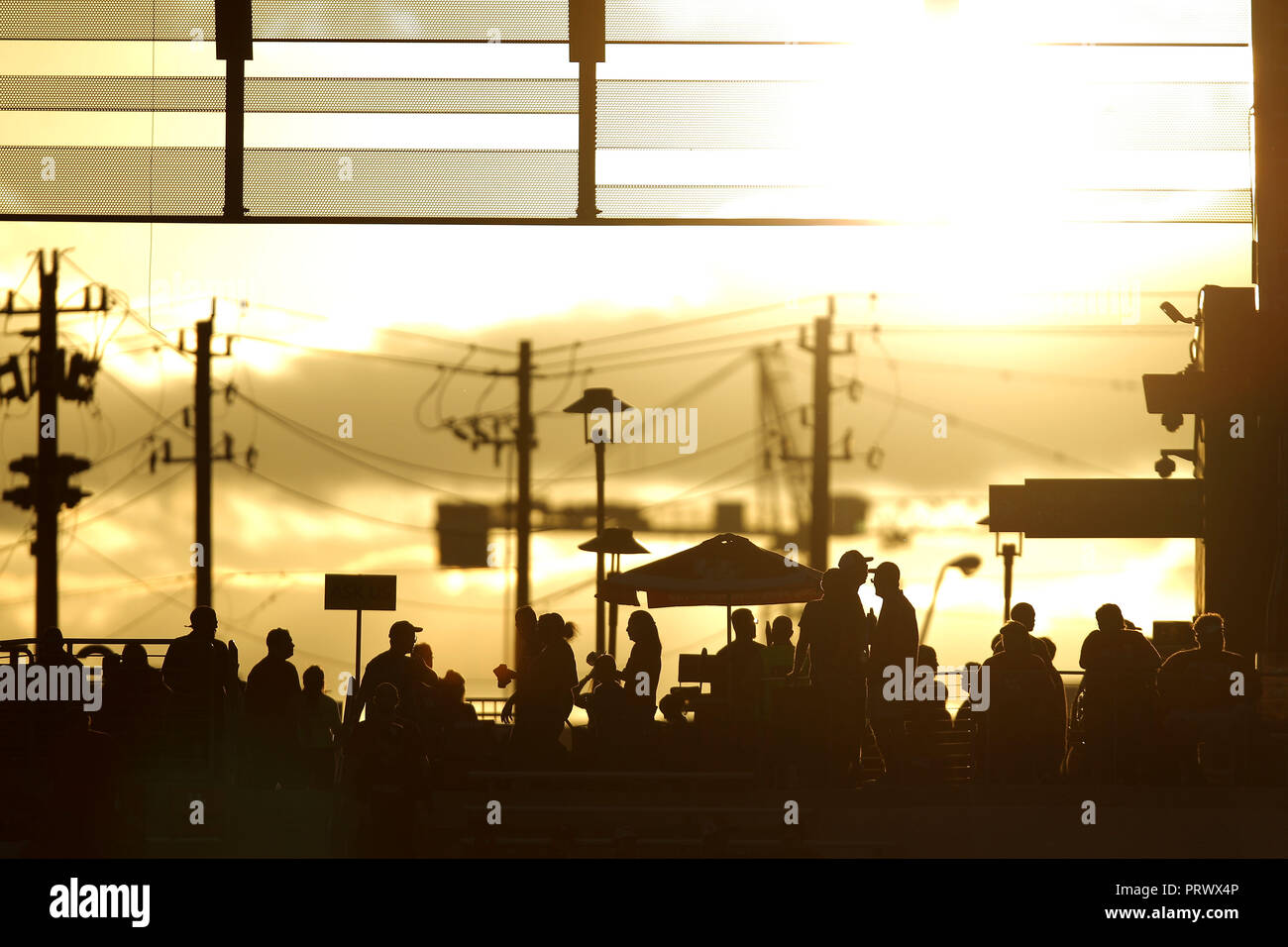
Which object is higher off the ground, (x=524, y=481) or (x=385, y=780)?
(x=524, y=481)

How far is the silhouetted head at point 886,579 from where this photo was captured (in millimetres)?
12320

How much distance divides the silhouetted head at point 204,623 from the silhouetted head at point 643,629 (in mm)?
3088

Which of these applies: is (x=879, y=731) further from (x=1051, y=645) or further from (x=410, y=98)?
(x=410, y=98)

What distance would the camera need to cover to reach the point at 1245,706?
39.8 ft

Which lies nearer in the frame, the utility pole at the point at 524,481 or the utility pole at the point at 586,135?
the utility pole at the point at 586,135

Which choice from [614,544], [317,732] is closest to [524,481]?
[614,544]

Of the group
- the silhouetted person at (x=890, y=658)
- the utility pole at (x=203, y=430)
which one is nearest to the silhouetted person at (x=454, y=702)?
the silhouetted person at (x=890, y=658)

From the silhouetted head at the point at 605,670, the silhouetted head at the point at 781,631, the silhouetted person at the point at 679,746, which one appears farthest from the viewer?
the silhouetted head at the point at 781,631

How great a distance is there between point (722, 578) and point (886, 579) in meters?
3.77

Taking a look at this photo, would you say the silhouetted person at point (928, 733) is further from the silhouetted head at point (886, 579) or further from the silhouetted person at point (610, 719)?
the silhouetted person at point (610, 719)

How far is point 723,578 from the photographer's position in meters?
16.0

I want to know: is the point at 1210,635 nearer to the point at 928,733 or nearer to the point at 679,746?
the point at 928,733
